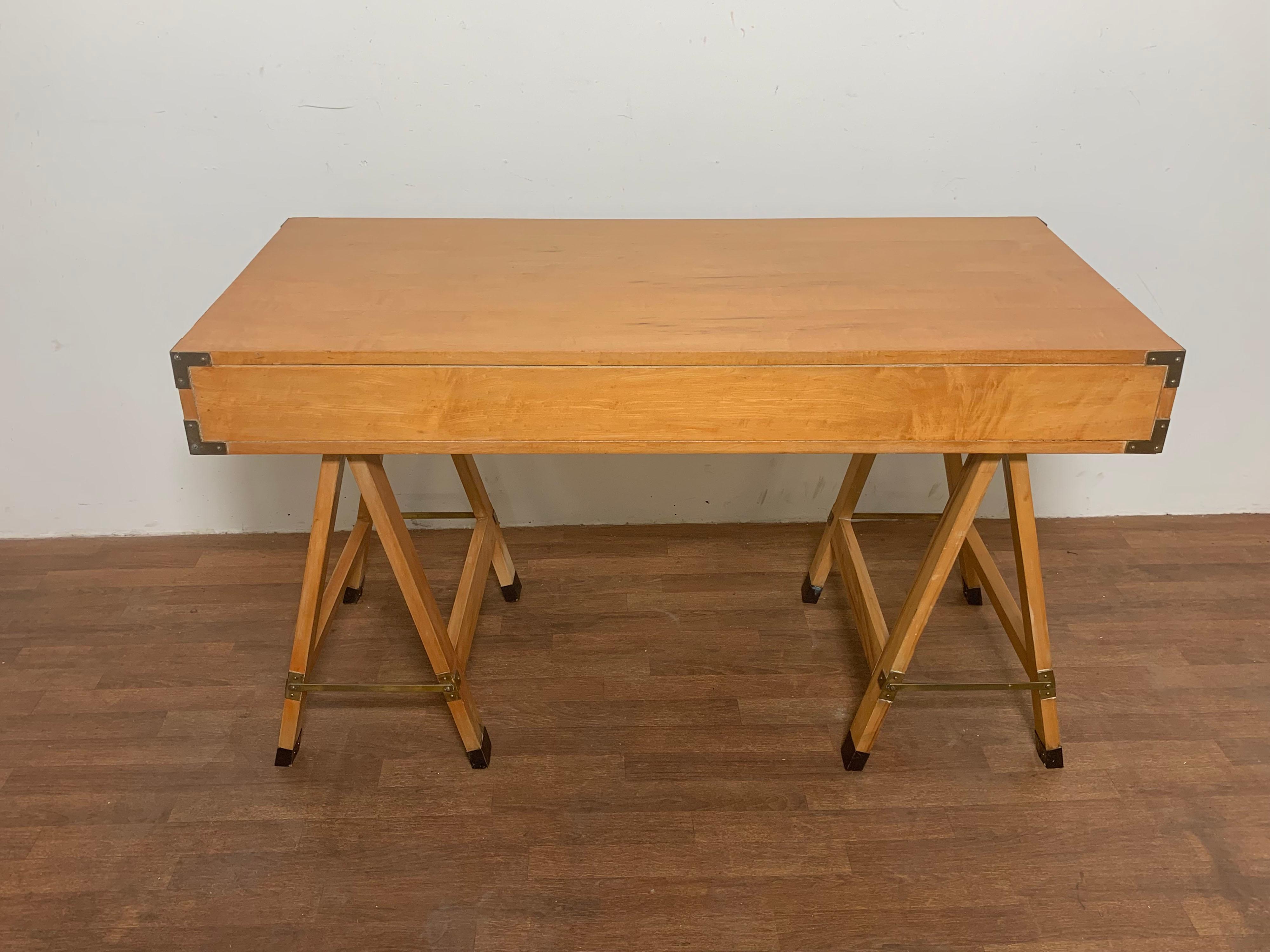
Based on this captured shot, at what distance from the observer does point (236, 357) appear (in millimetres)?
1438

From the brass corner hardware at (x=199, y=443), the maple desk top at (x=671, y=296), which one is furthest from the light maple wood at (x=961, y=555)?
the brass corner hardware at (x=199, y=443)

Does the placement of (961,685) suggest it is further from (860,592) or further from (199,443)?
(199,443)

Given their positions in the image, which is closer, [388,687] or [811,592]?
[388,687]

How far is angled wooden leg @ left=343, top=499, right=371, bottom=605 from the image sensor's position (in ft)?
7.16

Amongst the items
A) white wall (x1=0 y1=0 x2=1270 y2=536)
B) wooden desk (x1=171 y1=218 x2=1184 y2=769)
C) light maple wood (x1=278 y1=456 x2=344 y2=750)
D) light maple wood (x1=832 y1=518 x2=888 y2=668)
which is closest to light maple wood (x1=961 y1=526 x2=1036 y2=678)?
wooden desk (x1=171 y1=218 x2=1184 y2=769)

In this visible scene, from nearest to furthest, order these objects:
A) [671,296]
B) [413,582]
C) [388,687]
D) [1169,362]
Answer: [1169,362], [671,296], [413,582], [388,687]

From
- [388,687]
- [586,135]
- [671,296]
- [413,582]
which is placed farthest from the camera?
[586,135]

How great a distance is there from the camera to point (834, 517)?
7.34 ft

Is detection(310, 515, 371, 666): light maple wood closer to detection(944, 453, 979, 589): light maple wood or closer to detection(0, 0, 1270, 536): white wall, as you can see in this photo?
detection(0, 0, 1270, 536): white wall

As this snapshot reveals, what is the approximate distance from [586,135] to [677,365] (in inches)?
36.1

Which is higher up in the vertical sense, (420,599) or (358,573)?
(420,599)

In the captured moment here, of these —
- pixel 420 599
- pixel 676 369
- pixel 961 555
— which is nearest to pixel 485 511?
pixel 420 599

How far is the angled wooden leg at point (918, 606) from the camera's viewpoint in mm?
1641

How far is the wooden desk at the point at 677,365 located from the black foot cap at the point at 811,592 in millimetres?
553
